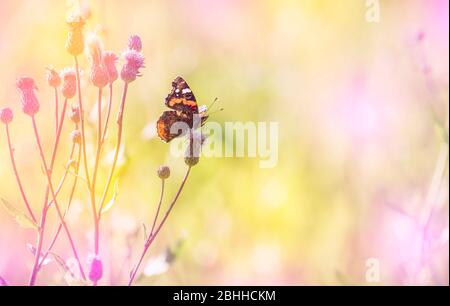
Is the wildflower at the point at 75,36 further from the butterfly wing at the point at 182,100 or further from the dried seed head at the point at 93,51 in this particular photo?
the butterfly wing at the point at 182,100

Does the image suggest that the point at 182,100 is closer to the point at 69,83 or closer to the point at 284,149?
the point at 69,83

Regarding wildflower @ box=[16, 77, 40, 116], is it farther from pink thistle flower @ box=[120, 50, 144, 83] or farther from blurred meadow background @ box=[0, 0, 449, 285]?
blurred meadow background @ box=[0, 0, 449, 285]

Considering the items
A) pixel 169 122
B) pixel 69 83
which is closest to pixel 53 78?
pixel 69 83

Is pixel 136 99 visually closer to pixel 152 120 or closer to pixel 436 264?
pixel 152 120

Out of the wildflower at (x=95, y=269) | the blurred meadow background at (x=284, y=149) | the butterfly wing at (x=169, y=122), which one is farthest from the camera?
the blurred meadow background at (x=284, y=149)

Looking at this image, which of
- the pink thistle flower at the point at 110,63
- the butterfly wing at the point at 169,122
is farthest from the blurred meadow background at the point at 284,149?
the pink thistle flower at the point at 110,63
